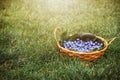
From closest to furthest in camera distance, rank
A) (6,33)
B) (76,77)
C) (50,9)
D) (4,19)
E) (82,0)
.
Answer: (76,77), (6,33), (4,19), (50,9), (82,0)

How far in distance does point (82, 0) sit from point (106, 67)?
11.9 feet

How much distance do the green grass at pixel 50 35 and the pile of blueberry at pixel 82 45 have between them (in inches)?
7.5

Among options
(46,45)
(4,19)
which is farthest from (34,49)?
(4,19)

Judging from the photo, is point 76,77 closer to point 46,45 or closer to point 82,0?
point 46,45

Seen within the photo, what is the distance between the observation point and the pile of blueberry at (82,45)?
463cm

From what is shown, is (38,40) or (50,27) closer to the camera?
(38,40)

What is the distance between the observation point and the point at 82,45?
4.75 metres

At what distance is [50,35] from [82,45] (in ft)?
3.08

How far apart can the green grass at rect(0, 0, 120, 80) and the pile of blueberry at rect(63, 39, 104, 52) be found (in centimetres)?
19

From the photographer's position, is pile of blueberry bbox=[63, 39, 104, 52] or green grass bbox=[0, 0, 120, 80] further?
pile of blueberry bbox=[63, 39, 104, 52]

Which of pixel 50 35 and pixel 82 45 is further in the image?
pixel 50 35

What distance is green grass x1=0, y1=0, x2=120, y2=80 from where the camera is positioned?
427 centimetres

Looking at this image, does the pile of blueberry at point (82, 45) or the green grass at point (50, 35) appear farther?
the pile of blueberry at point (82, 45)

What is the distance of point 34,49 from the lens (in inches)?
195
